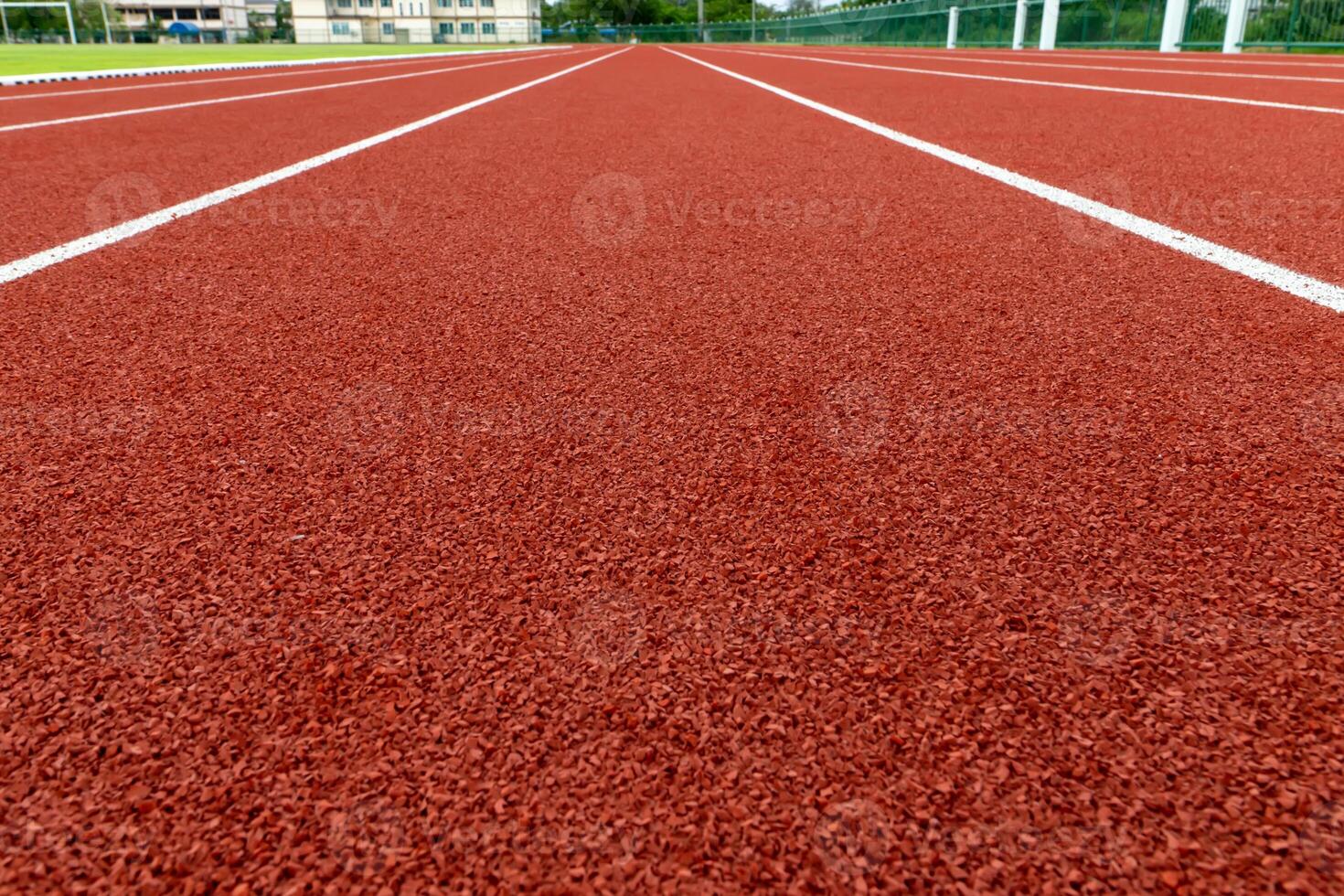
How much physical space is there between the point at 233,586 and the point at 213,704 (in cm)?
28

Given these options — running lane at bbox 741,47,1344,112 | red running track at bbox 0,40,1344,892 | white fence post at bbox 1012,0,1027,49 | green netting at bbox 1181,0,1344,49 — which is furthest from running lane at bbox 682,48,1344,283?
white fence post at bbox 1012,0,1027,49

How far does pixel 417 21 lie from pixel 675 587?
104 meters

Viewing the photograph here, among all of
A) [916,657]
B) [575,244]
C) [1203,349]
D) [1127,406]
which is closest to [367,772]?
[916,657]

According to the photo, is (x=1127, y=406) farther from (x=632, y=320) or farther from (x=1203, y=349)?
(x=632, y=320)

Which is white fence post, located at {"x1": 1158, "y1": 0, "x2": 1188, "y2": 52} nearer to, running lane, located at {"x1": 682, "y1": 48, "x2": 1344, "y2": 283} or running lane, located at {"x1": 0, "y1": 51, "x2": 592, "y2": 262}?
running lane, located at {"x1": 682, "y1": 48, "x2": 1344, "y2": 283}

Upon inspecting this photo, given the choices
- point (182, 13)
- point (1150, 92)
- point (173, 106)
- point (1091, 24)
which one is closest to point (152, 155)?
point (173, 106)

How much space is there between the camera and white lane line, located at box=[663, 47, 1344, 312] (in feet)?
9.17

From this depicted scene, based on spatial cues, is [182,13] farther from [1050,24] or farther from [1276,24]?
[1276,24]

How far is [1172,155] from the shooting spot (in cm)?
529

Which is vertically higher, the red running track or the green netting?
the green netting

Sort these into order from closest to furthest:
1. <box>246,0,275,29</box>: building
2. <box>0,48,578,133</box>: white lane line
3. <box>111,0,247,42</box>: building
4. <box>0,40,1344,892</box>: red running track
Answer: <box>0,40,1344,892</box>: red running track → <box>0,48,578,133</box>: white lane line → <box>111,0,247,42</box>: building → <box>246,0,275,29</box>: building

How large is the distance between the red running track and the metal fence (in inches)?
909

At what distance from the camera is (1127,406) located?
2064 mm

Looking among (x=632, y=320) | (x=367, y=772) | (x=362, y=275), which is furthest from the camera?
(x=362, y=275)
